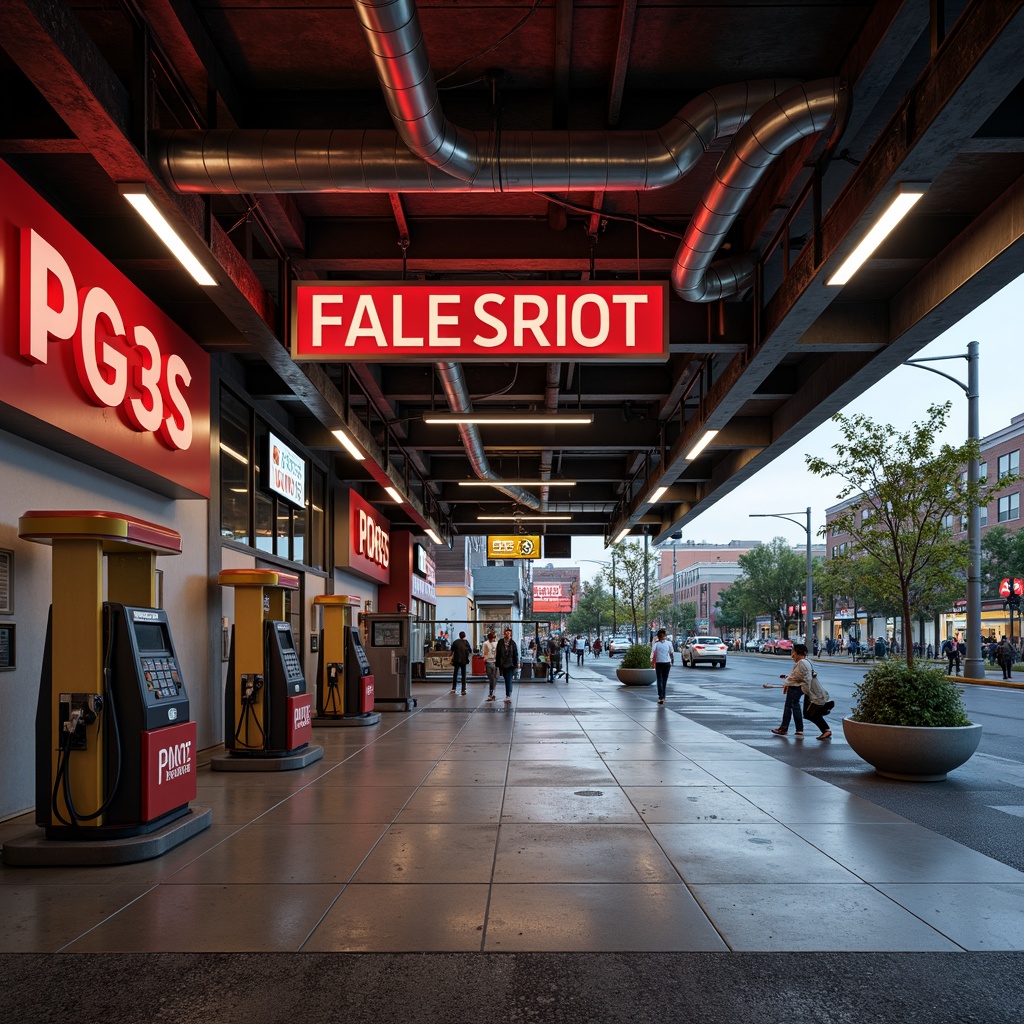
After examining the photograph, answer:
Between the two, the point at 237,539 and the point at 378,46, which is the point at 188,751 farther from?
the point at 237,539

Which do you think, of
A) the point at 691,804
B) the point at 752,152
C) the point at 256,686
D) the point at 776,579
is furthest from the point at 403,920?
the point at 776,579

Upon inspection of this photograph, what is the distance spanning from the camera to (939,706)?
34.6ft

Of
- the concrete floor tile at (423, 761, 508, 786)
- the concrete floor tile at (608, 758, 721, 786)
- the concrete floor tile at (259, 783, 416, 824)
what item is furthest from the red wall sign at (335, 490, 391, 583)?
the concrete floor tile at (259, 783, 416, 824)

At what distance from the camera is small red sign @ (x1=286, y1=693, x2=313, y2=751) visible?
12.0 m

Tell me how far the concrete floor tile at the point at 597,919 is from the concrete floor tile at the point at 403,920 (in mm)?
143

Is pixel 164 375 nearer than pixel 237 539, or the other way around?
pixel 164 375

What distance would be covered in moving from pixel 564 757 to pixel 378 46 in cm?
975

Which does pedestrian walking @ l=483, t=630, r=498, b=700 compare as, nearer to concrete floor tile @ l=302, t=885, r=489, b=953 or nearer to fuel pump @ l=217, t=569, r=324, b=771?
fuel pump @ l=217, t=569, r=324, b=771

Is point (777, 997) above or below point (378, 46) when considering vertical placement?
below

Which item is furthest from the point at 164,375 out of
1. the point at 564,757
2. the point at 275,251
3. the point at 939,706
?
the point at 939,706

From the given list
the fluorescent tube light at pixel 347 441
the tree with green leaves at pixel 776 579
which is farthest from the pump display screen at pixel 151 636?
the tree with green leaves at pixel 776 579

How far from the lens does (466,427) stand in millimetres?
17344

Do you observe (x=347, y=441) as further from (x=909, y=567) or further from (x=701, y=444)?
(x=909, y=567)

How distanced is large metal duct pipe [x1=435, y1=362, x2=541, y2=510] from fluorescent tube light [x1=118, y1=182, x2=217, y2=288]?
326 cm
